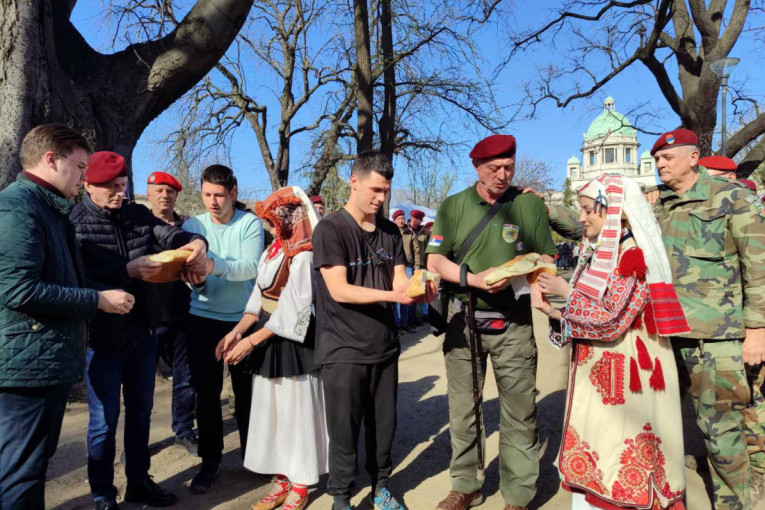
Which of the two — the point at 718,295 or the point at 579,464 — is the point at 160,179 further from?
the point at 718,295

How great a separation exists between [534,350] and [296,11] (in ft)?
50.4

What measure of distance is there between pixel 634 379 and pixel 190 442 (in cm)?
358

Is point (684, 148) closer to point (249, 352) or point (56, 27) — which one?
point (249, 352)

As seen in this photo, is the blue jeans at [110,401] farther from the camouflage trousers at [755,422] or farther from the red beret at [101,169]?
the camouflage trousers at [755,422]

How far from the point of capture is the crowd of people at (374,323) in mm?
2354

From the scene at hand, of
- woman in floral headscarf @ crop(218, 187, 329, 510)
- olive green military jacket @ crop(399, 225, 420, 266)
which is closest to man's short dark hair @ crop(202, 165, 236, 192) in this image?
woman in floral headscarf @ crop(218, 187, 329, 510)

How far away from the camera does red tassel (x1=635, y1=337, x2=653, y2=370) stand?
8.23 ft

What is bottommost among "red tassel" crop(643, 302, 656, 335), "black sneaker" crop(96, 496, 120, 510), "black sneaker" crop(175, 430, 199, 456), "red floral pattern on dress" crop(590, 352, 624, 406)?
"black sneaker" crop(175, 430, 199, 456)

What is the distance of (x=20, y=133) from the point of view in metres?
4.43

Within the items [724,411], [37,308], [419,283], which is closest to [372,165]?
[419,283]

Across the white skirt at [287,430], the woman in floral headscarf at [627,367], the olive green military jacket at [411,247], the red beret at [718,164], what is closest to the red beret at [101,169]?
the white skirt at [287,430]

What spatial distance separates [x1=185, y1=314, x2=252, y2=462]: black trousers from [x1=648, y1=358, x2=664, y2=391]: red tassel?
8.54ft

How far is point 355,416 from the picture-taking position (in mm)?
2955

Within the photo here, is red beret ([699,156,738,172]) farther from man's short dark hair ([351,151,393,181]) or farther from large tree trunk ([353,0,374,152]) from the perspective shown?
large tree trunk ([353,0,374,152])
